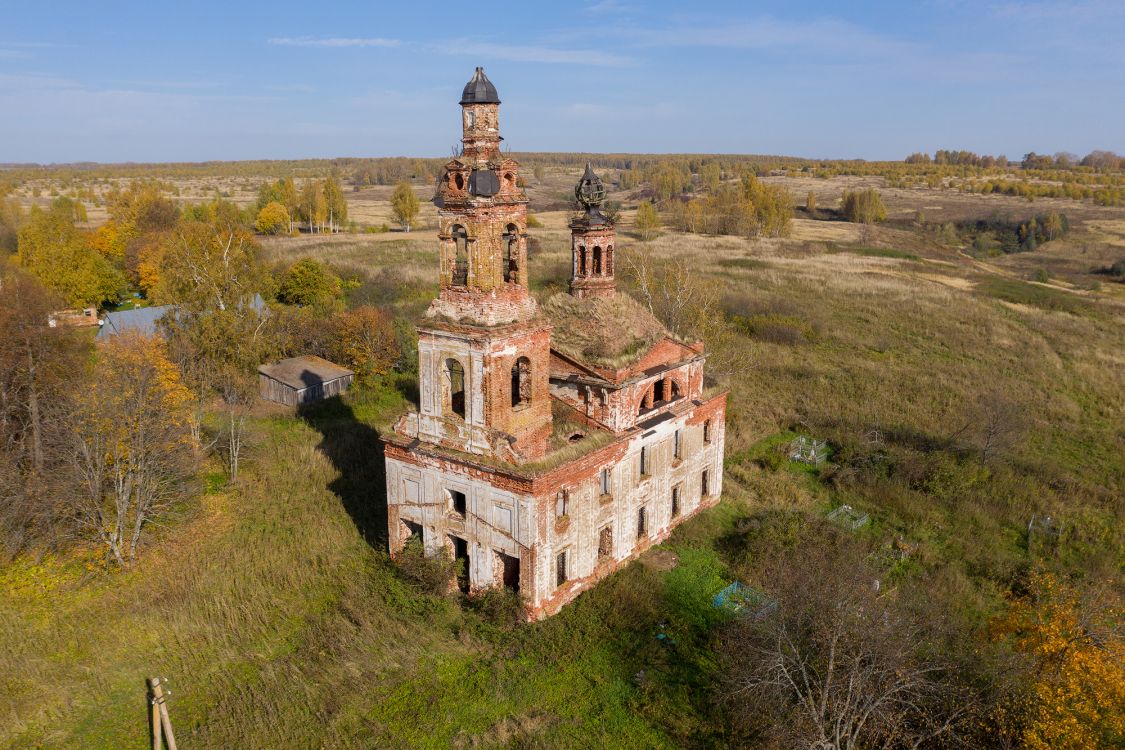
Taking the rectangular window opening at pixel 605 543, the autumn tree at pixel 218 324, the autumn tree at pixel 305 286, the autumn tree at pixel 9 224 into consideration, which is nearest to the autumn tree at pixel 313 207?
the autumn tree at pixel 9 224

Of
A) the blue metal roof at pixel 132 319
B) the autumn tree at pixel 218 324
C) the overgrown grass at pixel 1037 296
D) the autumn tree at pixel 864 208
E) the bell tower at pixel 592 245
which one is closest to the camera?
the bell tower at pixel 592 245

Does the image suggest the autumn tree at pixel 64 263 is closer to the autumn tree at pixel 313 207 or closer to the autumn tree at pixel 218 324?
the autumn tree at pixel 218 324

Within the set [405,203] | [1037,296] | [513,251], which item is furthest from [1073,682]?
[405,203]

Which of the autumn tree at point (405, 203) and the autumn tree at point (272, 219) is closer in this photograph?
the autumn tree at point (272, 219)

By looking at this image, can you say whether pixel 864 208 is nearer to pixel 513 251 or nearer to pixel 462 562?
pixel 513 251

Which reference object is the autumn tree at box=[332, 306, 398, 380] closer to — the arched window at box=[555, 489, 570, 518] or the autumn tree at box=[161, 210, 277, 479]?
the autumn tree at box=[161, 210, 277, 479]

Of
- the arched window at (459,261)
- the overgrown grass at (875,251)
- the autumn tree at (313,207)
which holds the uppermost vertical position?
the autumn tree at (313,207)

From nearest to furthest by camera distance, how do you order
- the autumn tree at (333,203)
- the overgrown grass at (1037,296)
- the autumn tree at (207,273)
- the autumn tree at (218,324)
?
the autumn tree at (218,324), the autumn tree at (207,273), the overgrown grass at (1037,296), the autumn tree at (333,203)
